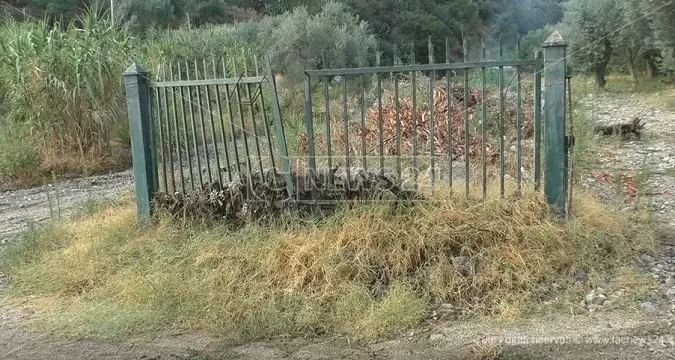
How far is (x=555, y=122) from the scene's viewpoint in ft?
14.8

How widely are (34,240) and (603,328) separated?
4401mm

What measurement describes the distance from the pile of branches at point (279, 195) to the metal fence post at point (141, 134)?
358 mm

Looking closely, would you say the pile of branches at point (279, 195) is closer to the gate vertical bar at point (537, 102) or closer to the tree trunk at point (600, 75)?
the gate vertical bar at point (537, 102)

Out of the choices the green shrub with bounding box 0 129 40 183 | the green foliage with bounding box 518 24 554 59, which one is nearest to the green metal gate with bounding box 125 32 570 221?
the green foliage with bounding box 518 24 554 59

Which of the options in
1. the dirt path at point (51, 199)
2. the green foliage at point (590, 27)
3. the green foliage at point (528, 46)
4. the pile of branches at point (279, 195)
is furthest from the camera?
the green foliage at point (590, 27)

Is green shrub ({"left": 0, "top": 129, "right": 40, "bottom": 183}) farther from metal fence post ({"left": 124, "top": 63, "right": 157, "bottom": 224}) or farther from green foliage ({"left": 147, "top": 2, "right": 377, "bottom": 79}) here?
metal fence post ({"left": 124, "top": 63, "right": 157, "bottom": 224})

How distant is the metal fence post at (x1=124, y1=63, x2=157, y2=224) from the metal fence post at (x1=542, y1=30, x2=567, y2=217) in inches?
123

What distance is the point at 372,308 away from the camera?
4.04 m

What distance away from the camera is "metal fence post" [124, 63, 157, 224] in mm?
5465

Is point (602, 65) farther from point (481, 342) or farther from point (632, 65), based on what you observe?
point (481, 342)

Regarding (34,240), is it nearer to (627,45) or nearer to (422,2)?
(627,45)

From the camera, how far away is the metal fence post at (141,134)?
546 centimetres

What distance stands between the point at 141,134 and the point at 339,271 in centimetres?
221

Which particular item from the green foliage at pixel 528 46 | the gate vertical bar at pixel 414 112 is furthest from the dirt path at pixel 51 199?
the green foliage at pixel 528 46
